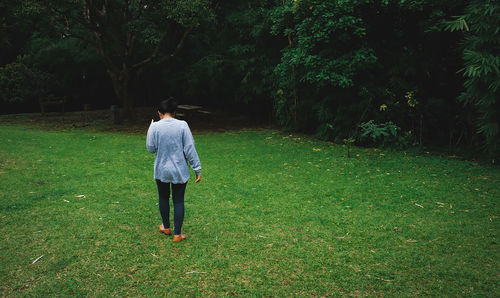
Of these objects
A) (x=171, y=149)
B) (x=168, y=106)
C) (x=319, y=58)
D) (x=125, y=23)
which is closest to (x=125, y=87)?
(x=125, y=23)

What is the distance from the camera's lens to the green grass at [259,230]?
3.06 m

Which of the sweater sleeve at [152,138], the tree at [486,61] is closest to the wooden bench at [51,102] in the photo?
the sweater sleeve at [152,138]

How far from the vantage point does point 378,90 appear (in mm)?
9031

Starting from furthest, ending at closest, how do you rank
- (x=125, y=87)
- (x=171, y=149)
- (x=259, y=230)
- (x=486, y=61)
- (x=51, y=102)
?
(x=51, y=102) < (x=125, y=87) < (x=486, y=61) < (x=259, y=230) < (x=171, y=149)

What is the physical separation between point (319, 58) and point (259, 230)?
6035 mm

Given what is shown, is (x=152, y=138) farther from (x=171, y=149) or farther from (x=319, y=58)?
(x=319, y=58)

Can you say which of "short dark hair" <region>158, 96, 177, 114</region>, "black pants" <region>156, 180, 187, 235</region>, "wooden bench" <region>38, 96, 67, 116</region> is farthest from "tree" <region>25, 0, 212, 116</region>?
"black pants" <region>156, 180, 187, 235</region>

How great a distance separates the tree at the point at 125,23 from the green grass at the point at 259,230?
552 cm

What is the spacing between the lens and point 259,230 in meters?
4.14

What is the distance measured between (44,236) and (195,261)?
68.0 inches

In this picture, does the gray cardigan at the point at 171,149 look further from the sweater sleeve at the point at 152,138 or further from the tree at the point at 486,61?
the tree at the point at 486,61

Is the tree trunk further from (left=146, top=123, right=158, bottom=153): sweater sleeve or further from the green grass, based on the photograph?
(left=146, top=123, right=158, bottom=153): sweater sleeve

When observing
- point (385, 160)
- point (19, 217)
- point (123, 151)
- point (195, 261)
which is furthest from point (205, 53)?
point (195, 261)

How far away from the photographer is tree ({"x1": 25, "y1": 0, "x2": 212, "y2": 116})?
433 inches
